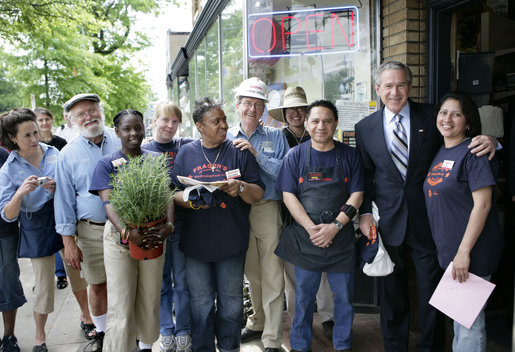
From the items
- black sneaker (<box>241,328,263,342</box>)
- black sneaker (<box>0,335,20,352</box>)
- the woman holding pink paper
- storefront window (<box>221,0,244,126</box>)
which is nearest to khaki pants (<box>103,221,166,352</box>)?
black sneaker (<box>241,328,263,342</box>)

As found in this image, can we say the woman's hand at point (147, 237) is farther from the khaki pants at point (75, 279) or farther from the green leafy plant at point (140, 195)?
the khaki pants at point (75, 279)

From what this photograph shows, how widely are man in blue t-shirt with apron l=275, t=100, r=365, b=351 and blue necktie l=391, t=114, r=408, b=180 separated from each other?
284mm

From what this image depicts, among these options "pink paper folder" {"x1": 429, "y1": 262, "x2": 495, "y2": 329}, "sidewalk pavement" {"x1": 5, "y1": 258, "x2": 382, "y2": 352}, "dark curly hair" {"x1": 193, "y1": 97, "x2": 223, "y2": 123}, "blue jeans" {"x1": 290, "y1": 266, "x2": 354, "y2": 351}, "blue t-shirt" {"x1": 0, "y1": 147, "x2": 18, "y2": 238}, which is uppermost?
"dark curly hair" {"x1": 193, "y1": 97, "x2": 223, "y2": 123}

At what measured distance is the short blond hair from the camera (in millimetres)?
3590

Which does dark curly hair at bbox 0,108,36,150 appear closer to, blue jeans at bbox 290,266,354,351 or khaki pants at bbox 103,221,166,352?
khaki pants at bbox 103,221,166,352

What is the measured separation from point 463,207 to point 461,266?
1.26ft

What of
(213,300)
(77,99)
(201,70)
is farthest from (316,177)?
(201,70)

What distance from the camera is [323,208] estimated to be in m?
3.04

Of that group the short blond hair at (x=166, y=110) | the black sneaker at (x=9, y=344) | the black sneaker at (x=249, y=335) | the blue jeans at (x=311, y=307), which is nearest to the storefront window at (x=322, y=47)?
the short blond hair at (x=166, y=110)

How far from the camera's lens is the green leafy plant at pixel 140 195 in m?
2.50

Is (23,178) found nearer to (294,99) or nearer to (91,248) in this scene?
(91,248)

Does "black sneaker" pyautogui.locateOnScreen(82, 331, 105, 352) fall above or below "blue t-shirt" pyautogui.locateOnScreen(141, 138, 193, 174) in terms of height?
below

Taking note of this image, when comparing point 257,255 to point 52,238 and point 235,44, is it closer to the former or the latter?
point 52,238

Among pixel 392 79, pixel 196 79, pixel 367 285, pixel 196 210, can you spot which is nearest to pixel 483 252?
pixel 392 79
